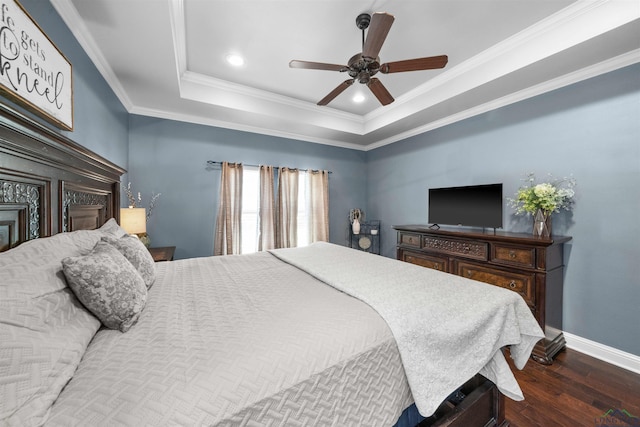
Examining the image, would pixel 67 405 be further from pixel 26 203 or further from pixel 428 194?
pixel 428 194

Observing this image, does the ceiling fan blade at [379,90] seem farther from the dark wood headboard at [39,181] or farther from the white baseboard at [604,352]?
the white baseboard at [604,352]

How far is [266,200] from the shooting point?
3.83 meters

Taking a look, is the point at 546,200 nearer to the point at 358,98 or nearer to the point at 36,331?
the point at 358,98

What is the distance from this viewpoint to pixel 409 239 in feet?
11.1

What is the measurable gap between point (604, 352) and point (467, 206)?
1691 mm

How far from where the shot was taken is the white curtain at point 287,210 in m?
3.96

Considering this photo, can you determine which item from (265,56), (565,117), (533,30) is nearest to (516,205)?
(565,117)

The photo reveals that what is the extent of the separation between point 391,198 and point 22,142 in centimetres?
419

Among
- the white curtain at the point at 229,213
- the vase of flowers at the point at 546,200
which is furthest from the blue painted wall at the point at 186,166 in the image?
the vase of flowers at the point at 546,200

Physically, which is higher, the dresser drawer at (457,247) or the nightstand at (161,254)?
the dresser drawer at (457,247)

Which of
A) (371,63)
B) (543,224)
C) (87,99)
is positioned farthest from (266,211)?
(543,224)

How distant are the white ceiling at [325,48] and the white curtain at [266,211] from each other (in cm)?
89

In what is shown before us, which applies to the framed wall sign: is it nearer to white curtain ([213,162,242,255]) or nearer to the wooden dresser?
white curtain ([213,162,242,255])

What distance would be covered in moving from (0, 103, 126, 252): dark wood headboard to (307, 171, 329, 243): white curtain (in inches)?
111
